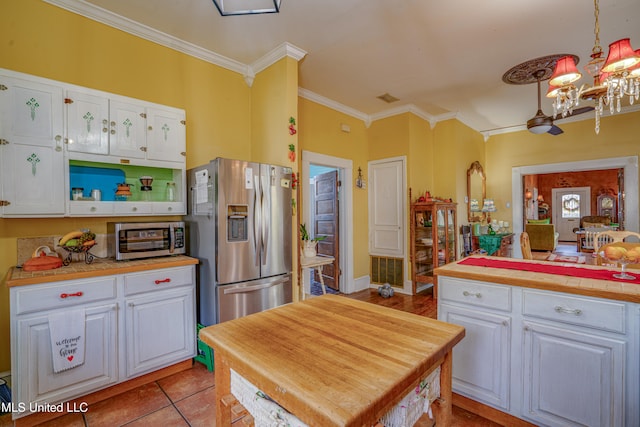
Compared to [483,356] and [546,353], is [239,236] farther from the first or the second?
[546,353]

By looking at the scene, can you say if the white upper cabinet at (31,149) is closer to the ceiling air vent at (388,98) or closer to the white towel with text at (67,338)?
the white towel with text at (67,338)

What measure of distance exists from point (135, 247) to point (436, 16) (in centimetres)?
Result: 322

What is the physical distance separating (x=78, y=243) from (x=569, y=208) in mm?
14820

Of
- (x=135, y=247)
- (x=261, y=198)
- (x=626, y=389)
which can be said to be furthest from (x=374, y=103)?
(x=626, y=389)

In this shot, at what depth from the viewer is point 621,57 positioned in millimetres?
1991

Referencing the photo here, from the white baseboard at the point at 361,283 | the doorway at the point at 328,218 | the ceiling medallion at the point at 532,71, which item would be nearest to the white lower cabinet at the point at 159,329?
the doorway at the point at 328,218

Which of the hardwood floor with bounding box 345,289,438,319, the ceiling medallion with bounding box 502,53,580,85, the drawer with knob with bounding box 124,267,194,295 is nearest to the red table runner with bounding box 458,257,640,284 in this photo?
the hardwood floor with bounding box 345,289,438,319

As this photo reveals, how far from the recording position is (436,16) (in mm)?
2492

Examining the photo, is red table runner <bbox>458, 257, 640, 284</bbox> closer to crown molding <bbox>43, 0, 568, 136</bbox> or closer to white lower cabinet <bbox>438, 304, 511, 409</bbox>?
white lower cabinet <bbox>438, 304, 511, 409</bbox>

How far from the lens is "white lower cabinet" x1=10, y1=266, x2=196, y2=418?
1750mm

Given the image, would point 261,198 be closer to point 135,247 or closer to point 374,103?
point 135,247

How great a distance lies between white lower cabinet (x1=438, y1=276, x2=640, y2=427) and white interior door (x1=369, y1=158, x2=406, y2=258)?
2.83 metres

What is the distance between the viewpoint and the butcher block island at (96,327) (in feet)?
5.76

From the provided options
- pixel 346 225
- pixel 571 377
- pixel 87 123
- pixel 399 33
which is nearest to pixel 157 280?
pixel 87 123
